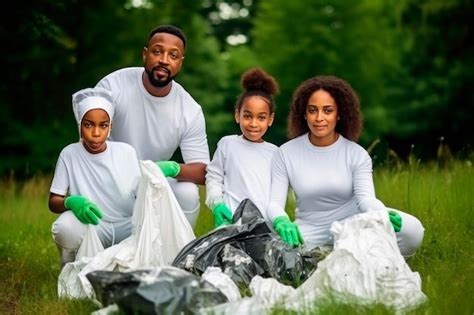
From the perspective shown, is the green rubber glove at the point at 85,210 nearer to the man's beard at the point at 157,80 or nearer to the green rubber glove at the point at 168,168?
the green rubber glove at the point at 168,168

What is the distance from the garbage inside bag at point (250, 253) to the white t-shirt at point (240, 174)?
0.29 m

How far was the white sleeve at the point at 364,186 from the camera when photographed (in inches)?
171

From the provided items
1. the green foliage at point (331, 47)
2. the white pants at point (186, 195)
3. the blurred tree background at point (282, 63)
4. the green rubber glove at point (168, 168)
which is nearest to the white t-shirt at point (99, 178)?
the green rubber glove at point (168, 168)

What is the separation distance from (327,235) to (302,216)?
7.7 inches

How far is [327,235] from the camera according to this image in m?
4.57

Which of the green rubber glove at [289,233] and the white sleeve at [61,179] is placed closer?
the green rubber glove at [289,233]

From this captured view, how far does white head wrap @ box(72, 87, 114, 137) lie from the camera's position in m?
4.55

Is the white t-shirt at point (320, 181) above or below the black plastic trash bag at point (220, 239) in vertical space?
above

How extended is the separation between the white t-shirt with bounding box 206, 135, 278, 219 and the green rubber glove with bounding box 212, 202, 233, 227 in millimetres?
53

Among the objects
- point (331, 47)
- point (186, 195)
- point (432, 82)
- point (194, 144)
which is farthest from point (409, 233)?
point (331, 47)

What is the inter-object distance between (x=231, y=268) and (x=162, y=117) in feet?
4.43

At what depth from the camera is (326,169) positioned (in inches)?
179

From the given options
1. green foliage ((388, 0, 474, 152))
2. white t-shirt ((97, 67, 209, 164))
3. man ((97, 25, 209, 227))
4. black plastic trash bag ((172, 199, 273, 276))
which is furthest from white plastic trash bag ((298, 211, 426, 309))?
green foliage ((388, 0, 474, 152))

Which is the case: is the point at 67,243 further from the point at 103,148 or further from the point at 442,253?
the point at 442,253
